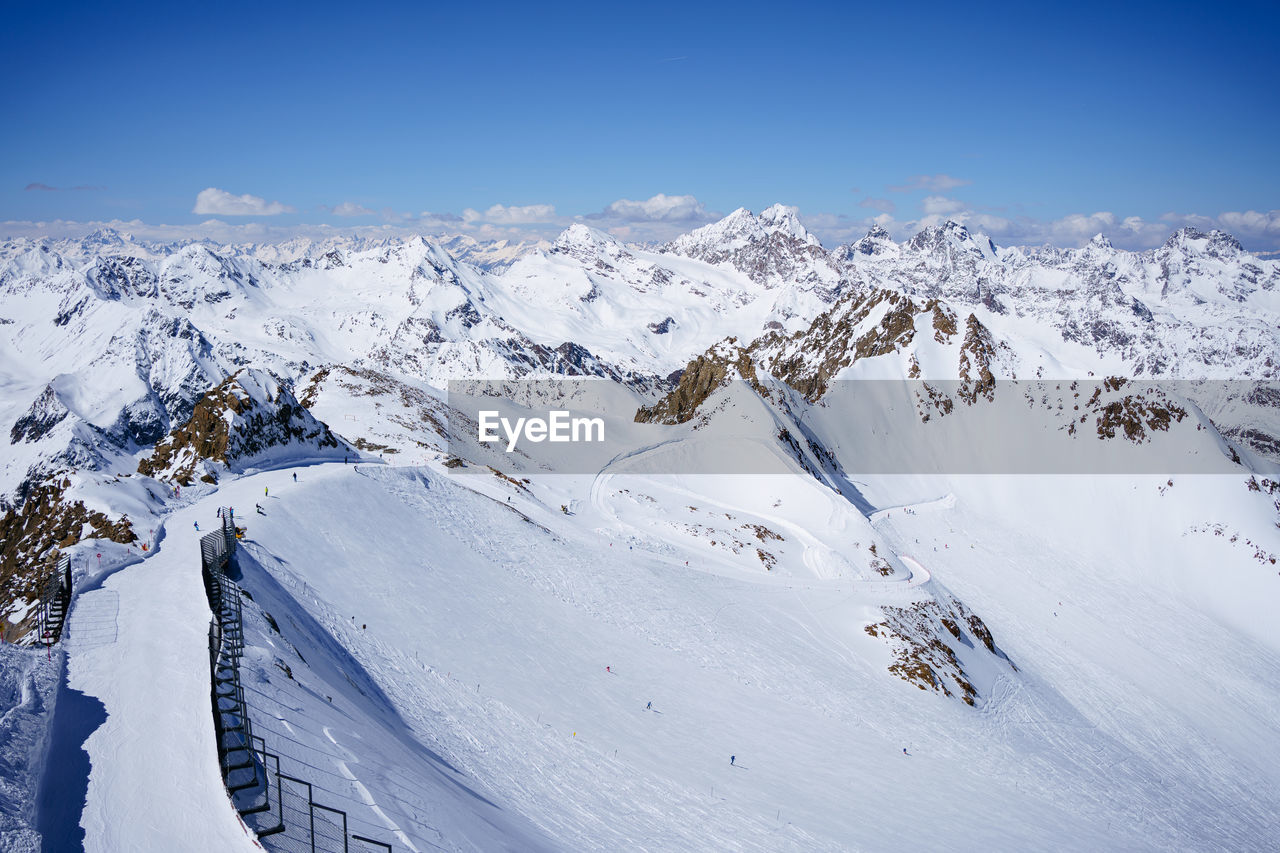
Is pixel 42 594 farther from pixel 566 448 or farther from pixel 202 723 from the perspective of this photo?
pixel 566 448

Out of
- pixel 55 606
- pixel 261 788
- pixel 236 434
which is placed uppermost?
pixel 236 434

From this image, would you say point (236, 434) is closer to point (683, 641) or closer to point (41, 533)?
point (41, 533)

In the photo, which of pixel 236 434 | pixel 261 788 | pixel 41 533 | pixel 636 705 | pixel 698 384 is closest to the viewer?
pixel 261 788

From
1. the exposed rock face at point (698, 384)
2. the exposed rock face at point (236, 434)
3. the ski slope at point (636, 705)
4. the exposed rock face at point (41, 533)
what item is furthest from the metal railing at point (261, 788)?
the exposed rock face at point (698, 384)

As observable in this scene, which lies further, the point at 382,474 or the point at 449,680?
the point at 382,474

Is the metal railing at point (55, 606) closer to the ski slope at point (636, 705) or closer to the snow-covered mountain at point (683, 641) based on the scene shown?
the snow-covered mountain at point (683, 641)

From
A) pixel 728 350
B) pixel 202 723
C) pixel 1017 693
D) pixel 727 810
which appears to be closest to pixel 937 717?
pixel 1017 693

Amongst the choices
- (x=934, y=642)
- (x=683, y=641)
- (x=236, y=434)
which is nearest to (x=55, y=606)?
(x=236, y=434)

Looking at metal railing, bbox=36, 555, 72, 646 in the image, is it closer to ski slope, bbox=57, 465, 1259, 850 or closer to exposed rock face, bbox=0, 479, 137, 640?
ski slope, bbox=57, 465, 1259, 850

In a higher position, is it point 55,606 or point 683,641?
point 55,606
